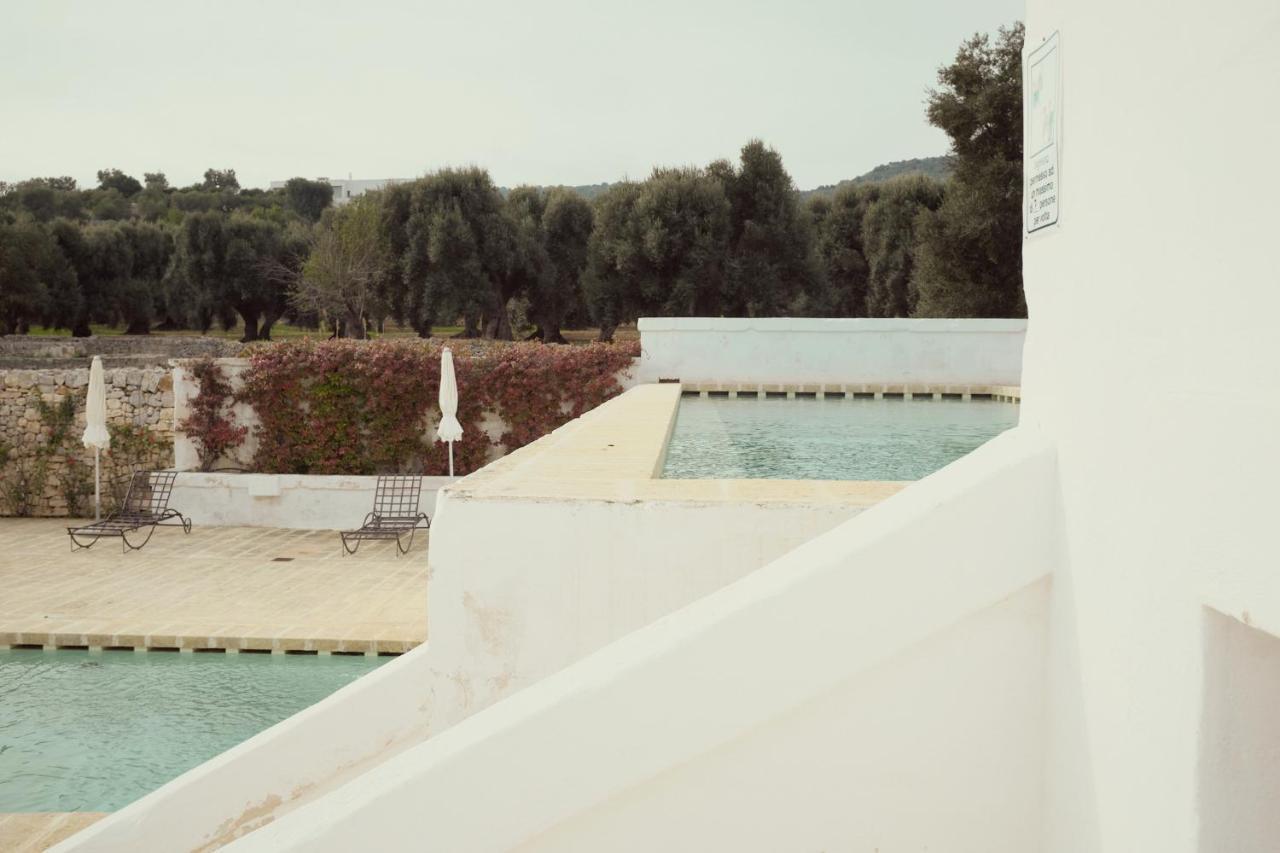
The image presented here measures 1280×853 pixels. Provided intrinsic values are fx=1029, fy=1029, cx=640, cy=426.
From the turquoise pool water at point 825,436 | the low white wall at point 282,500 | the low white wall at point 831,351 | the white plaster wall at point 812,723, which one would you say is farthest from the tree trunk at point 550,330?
the white plaster wall at point 812,723

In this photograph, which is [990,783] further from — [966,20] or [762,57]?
[966,20]

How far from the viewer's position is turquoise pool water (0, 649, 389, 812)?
642 centimetres

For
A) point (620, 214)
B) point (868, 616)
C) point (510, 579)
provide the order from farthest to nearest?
point (620, 214) < point (510, 579) < point (868, 616)

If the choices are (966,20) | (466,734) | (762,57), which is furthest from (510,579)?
(966,20)

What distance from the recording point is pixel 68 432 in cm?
1522

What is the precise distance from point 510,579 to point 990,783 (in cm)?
185

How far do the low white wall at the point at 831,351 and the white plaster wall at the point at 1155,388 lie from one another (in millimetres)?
13845

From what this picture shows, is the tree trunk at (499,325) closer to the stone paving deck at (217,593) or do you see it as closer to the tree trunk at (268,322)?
the tree trunk at (268,322)

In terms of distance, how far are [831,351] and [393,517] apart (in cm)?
734

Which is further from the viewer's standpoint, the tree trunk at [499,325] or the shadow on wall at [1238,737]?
the tree trunk at [499,325]

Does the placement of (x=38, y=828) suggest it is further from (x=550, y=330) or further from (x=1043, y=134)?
(x=550, y=330)

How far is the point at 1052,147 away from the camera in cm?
213

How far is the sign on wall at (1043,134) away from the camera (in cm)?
211

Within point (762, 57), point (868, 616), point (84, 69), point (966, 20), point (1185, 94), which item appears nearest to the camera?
point (1185, 94)
